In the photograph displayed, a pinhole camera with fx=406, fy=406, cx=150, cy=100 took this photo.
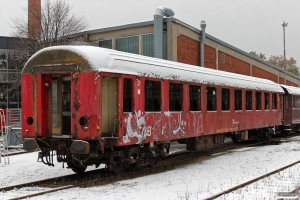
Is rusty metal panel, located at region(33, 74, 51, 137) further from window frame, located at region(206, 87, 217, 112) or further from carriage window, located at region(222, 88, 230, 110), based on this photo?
carriage window, located at region(222, 88, 230, 110)

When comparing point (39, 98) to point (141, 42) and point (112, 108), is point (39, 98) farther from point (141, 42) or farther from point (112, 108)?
point (141, 42)

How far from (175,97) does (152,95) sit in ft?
4.30

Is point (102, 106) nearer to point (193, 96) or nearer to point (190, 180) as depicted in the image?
point (190, 180)

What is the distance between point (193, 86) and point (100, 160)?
4.80 metres

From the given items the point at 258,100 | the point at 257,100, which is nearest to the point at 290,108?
the point at 258,100

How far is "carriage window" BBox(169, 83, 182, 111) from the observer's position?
40.7 feet

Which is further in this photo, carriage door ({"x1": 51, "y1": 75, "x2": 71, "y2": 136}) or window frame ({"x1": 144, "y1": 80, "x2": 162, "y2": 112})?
window frame ({"x1": 144, "y1": 80, "x2": 162, "y2": 112})

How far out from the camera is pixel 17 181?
10.3m

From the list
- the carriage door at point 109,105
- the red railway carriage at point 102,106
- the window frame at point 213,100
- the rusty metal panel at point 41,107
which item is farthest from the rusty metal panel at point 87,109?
the window frame at point 213,100

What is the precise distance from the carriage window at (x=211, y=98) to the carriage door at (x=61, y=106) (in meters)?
5.87

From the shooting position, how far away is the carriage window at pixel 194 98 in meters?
13.6

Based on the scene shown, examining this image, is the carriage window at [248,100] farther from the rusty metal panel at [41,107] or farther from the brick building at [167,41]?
the rusty metal panel at [41,107]

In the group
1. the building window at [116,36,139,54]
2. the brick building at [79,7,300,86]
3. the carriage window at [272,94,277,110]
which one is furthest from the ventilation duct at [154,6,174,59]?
the carriage window at [272,94,277,110]

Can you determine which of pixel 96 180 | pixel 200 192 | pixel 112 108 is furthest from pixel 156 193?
pixel 112 108
